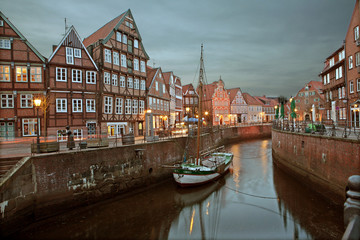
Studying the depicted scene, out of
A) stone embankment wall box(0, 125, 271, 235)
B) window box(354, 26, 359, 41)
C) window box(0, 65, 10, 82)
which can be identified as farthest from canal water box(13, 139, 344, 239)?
window box(354, 26, 359, 41)

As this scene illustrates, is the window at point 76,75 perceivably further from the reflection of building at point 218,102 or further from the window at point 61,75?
the reflection of building at point 218,102

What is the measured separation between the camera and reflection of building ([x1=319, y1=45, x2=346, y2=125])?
27625mm

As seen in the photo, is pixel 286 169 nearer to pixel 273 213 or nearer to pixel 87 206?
pixel 273 213

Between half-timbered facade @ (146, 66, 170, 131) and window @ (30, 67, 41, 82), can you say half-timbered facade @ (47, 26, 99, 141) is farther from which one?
half-timbered facade @ (146, 66, 170, 131)

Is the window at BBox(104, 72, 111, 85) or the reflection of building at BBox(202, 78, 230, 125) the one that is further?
the reflection of building at BBox(202, 78, 230, 125)

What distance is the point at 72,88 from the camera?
2333 cm

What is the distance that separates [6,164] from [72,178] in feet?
11.0

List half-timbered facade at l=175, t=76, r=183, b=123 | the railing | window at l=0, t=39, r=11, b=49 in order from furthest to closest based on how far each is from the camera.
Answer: half-timbered facade at l=175, t=76, r=183, b=123 → window at l=0, t=39, r=11, b=49 → the railing

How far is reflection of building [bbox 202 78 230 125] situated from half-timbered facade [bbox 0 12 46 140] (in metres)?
47.4

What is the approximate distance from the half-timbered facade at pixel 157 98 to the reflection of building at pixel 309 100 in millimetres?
42827

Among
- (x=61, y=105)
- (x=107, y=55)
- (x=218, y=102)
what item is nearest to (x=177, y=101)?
(x=218, y=102)

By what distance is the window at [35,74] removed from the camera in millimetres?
21641

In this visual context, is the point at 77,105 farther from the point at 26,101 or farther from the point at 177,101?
the point at 177,101

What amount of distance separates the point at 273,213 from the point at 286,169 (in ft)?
33.1
